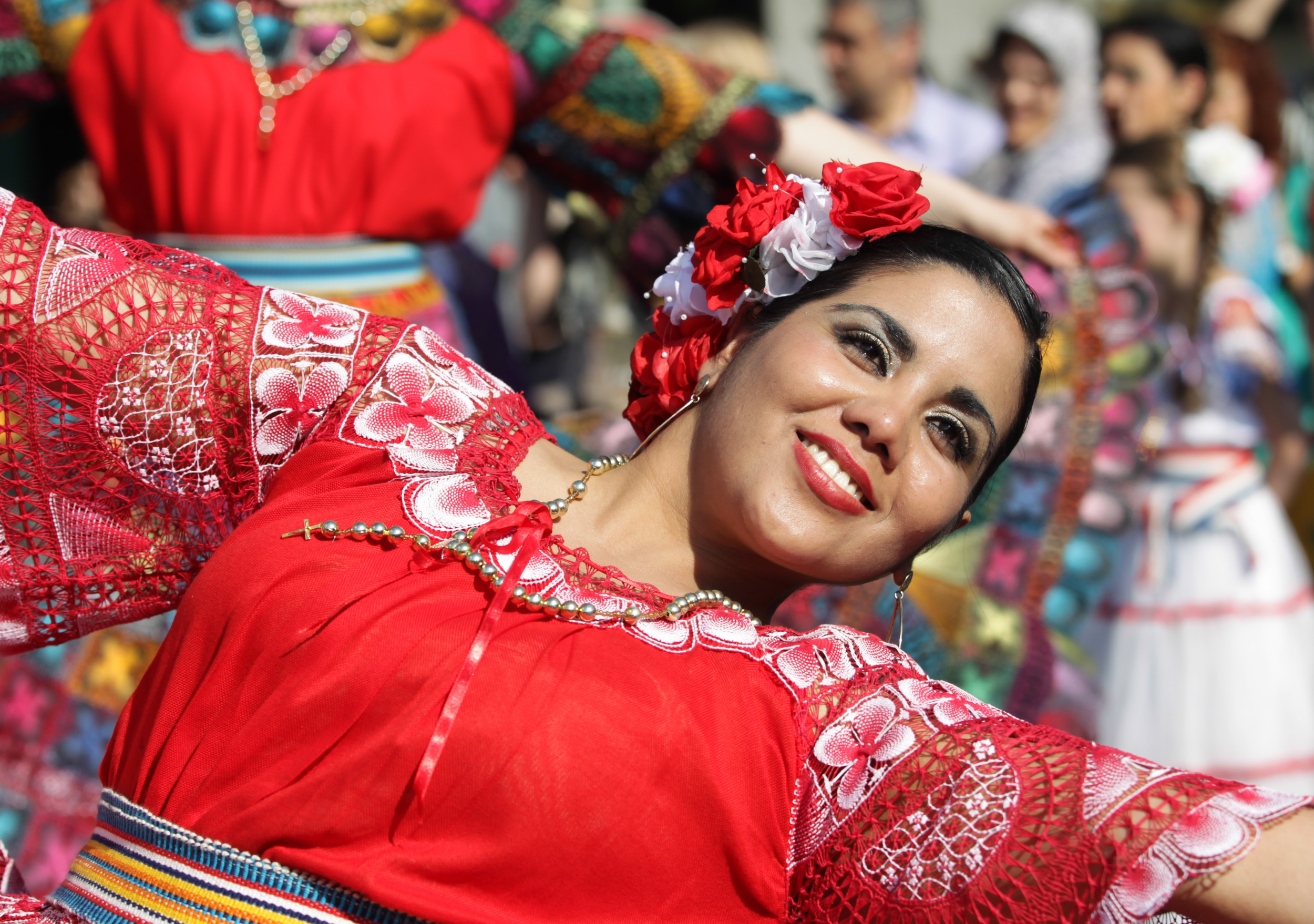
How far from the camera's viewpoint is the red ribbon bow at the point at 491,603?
1.30 metres

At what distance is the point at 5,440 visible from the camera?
5.31ft

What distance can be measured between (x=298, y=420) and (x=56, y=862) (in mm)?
1498

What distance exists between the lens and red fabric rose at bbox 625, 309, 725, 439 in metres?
1.79

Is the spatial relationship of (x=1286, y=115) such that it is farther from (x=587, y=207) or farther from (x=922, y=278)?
(x=922, y=278)

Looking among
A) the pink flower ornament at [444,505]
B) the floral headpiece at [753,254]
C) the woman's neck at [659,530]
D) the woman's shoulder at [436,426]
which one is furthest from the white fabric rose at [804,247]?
the pink flower ornament at [444,505]

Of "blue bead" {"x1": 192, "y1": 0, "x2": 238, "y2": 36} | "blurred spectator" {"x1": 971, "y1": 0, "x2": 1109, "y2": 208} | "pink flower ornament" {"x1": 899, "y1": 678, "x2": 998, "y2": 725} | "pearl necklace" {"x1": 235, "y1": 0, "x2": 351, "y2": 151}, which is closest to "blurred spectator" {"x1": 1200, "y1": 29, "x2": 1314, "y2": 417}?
Result: "blurred spectator" {"x1": 971, "y1": 0, "x2": 1109, "y2": 208}

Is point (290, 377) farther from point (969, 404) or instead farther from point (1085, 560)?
point (1085, 560)

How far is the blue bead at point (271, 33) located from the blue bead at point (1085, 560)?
2013 mm

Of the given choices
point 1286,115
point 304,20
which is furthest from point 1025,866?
point 1286,115

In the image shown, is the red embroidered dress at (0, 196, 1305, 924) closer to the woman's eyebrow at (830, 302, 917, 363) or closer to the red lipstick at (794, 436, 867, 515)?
the red lipstick at (794, 436, 867, 515)

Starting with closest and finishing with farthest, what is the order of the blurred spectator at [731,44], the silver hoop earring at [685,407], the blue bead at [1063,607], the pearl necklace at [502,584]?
the pearl necklace at [502,584] < the silver hoop earring at [685,407] < the blue bead at [1063,607] < the blurred spectator at [731,44]

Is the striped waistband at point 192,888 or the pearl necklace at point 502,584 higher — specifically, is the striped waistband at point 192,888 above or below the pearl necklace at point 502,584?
below

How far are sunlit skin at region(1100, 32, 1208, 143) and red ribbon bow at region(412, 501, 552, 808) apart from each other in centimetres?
358

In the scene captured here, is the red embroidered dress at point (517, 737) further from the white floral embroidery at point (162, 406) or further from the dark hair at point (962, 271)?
the dark hair at point (962, 271)
